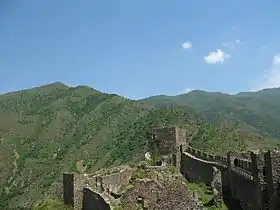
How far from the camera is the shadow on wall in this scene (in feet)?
50.8

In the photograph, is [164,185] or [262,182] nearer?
[164,185]

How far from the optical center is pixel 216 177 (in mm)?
24453

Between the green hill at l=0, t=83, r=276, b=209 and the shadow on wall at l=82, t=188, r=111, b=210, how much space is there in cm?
4417

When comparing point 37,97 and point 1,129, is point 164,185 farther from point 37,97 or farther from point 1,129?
point 37,97

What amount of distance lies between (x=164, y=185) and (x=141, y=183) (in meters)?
0.77

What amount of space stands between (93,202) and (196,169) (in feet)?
38.9

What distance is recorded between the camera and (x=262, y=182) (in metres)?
18.0

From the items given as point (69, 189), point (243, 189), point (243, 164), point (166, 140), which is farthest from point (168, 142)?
point (69, 189)

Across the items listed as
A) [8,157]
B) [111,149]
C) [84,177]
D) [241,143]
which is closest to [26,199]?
[111,149]

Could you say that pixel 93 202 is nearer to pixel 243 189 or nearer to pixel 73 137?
pixel 243 189

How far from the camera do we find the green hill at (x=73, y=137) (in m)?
85.8

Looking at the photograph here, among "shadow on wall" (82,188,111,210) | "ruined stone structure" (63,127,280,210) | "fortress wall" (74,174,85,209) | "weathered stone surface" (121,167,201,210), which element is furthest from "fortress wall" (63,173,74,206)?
"weathered stone surface" (121,167,201,210)

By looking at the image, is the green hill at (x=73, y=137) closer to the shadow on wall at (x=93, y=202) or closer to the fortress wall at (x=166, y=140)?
the fortress wall at (x=166, y=140)

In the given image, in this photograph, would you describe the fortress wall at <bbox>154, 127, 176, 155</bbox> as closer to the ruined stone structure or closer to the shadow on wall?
the ruined stone structure
